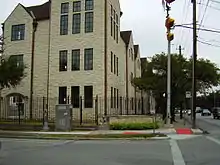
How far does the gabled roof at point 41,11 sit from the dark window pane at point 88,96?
8080 mm

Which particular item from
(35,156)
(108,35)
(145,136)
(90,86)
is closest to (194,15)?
(108,35)

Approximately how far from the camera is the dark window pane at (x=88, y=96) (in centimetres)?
3503

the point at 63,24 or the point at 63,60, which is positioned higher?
the point at 63,24

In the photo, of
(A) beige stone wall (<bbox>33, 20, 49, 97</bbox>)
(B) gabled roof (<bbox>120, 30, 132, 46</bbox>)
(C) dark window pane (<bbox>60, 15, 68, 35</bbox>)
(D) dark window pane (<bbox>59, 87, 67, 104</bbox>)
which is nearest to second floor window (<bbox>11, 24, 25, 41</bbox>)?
(A) beige stone wall (<bbox>33, 20, 49, 97</bbox>)

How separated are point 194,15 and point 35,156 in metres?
21.4

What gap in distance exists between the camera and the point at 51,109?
36.2 m

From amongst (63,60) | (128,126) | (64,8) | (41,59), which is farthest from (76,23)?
(128,126)

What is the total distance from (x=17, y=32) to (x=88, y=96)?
10.1 meters

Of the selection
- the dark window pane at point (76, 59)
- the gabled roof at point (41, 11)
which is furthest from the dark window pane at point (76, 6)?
the dark window pane at point (76, 59)

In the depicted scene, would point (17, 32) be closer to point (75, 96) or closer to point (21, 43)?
point (21, 43)

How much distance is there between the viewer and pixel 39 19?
1506 inches

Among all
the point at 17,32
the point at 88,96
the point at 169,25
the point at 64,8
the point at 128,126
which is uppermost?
the point at 64,8

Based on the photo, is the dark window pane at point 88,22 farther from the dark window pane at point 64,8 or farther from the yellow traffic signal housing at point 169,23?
the yellow traffic signal housing at point 169,23

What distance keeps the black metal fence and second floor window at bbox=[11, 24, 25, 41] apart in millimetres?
5849
